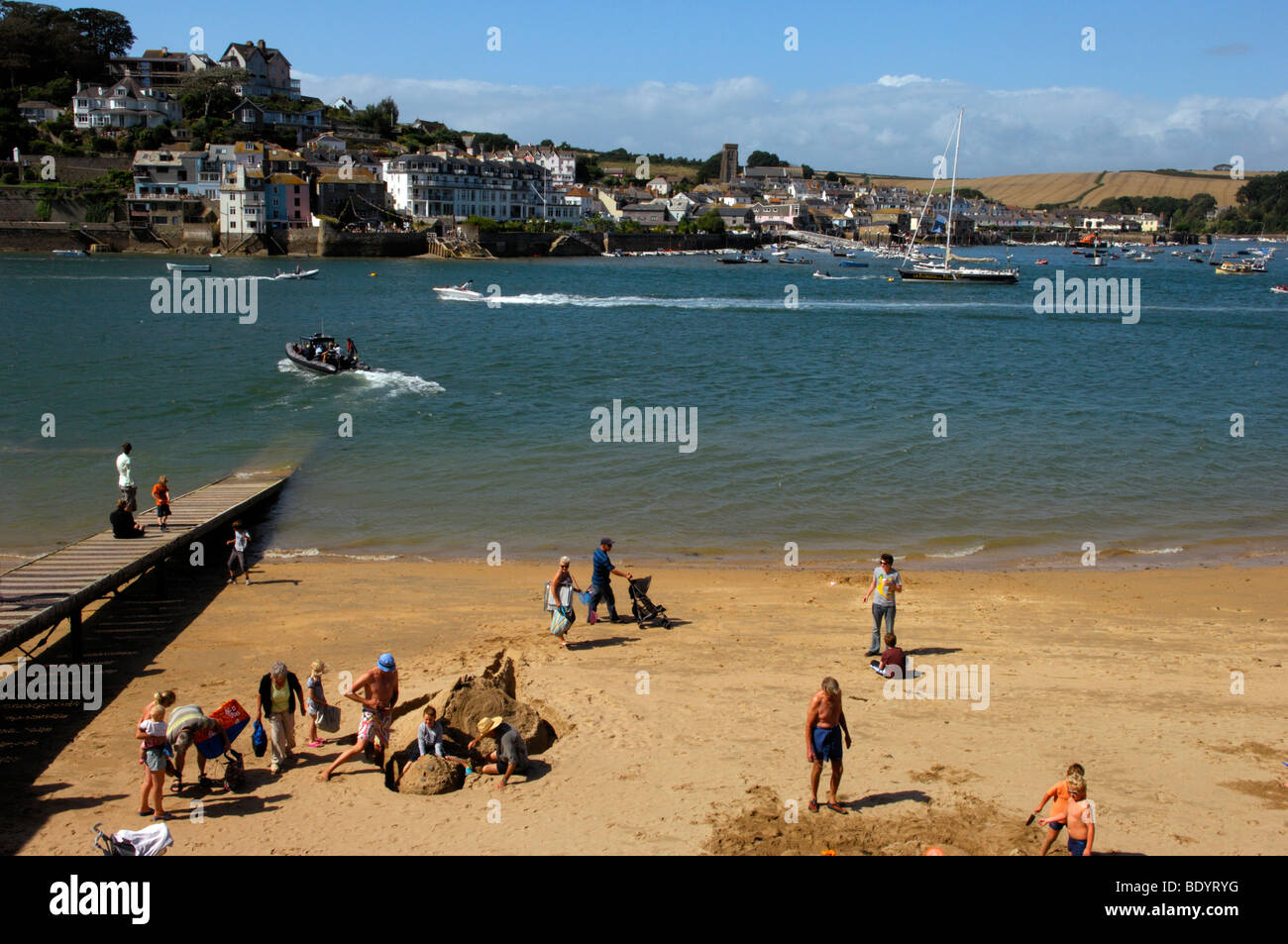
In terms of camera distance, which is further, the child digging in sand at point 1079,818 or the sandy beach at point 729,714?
the sandy beach at point 729,714

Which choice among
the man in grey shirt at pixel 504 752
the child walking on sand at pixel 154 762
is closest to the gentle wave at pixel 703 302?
the man in grey shirt at pixel 504 752

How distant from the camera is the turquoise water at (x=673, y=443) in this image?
2016 cm

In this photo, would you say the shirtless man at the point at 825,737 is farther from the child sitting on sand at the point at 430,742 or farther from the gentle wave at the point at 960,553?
the gentle wave at the point at 960,553

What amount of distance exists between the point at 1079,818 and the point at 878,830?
160 cm

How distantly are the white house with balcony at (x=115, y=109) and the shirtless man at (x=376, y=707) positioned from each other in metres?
149

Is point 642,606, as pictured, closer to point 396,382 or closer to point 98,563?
point 98,563

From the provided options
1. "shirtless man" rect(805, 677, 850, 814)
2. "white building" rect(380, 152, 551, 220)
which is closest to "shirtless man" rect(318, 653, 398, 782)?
"shirtless man" rect(805, 677, 850, 814)

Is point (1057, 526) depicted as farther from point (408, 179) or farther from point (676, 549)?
point (408, 179)

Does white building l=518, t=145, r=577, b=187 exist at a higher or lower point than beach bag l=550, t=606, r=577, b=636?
higher

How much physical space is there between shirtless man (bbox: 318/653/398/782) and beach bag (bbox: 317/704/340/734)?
0.87 ft

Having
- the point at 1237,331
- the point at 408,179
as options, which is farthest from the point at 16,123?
the point at 1237,331

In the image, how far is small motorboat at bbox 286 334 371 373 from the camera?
122 feet
